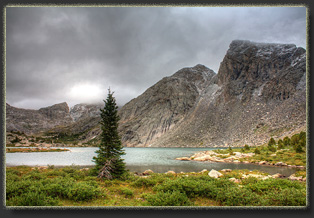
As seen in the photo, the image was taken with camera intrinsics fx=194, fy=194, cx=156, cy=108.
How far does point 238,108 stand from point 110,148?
383 ft

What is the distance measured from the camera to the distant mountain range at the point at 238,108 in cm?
9162

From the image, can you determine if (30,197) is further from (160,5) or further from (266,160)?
(266,160)

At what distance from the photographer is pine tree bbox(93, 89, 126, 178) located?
14734 mm

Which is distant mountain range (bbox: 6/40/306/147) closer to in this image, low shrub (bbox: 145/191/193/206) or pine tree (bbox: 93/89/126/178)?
pine tree (bbox: 93/89/126/178)

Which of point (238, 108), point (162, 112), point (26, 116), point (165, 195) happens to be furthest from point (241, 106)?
point (165, 195)

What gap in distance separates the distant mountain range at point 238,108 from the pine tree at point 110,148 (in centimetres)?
6030

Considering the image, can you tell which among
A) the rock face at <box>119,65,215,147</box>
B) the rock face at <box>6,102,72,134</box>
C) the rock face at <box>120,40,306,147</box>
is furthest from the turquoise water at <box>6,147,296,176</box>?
the rock face at <box>119,65,215,147</box>

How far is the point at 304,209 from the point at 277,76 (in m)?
129

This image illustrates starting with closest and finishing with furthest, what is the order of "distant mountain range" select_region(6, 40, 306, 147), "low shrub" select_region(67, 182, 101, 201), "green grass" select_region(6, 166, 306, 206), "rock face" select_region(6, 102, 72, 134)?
"green grass" select_region(6, 166, 306, 206), "rock face" select_region(6, 102, 72, 134), "low shrub" select_region(67, 182, 101, 201), "distant mountain range" select_region(6, 40, 306, 147)

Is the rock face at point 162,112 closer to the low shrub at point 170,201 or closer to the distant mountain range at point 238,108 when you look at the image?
the distant mountain range at point 238,108

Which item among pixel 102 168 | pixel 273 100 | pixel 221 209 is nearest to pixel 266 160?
pixel 102 168

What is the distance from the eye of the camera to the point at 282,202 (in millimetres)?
6695

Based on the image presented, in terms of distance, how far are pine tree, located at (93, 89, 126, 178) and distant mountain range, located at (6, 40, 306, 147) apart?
60305mm

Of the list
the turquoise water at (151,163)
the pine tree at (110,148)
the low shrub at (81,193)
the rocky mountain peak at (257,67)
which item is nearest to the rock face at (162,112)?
the rocky mountain peak at (257,67)
